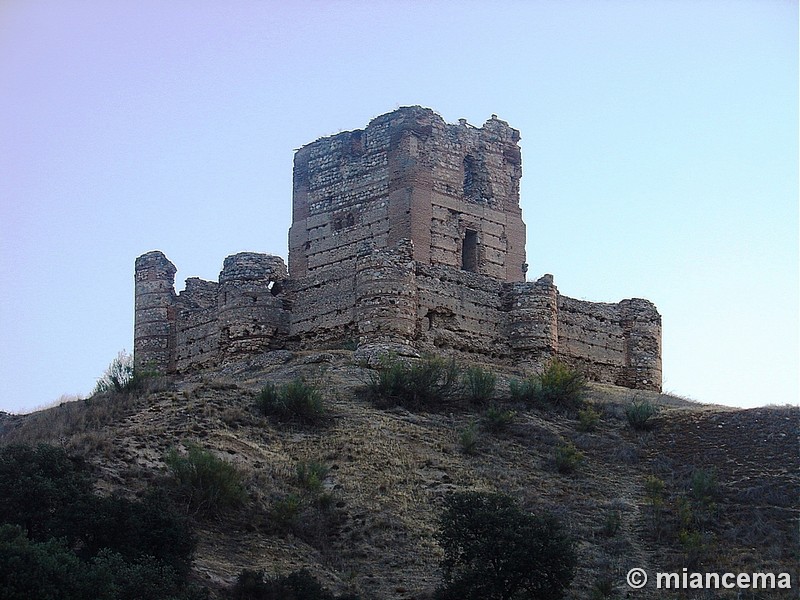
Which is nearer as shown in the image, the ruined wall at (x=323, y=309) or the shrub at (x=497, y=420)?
the shrub at (x=497, y=420)

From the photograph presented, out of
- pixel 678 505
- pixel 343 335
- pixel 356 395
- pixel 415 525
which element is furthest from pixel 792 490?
pixel 343 335

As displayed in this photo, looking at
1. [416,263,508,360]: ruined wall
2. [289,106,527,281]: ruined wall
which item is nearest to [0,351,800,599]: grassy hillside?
[416,263,508,360]: ruined wall

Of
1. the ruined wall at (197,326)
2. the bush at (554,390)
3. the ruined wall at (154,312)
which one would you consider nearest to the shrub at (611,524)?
the bush at (554,390)

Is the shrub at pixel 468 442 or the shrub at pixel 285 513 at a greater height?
the shrub at pixel 468 442

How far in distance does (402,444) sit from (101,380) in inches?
291

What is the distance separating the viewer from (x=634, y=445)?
1085 inches

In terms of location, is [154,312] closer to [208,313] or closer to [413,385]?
[208,313]

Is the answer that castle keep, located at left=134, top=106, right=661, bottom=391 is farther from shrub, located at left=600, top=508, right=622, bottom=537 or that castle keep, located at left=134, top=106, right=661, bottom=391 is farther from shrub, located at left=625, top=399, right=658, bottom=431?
shrub, located at left=600, top=508, right=622, bottom=537

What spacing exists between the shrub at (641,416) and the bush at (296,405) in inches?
235

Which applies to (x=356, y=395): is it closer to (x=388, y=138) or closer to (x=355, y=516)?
(x=355, y=516)

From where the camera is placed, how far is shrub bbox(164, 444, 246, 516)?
22.4 metres

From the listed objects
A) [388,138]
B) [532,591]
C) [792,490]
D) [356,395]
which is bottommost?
[532,591]

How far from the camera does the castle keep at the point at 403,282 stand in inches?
1243

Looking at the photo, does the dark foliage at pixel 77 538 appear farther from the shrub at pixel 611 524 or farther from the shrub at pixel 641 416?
the shrub at pixel 641 416
